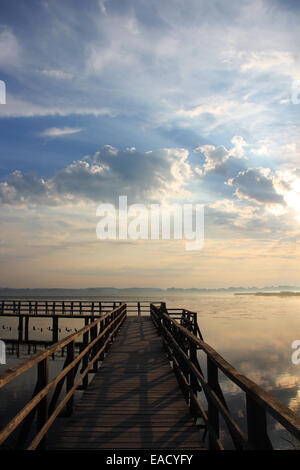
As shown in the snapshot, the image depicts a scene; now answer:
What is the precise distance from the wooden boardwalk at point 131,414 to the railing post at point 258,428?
2.12 metres

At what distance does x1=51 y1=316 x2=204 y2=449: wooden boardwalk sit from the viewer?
4074mm

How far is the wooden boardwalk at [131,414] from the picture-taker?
4.07m

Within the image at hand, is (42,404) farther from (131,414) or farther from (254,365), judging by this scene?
(254,365)

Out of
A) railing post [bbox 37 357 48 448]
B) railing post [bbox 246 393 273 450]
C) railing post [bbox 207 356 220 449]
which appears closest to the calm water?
railing post [bbox 207 356 220 449]

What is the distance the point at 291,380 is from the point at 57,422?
14.1 meters

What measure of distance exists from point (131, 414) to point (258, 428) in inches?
135

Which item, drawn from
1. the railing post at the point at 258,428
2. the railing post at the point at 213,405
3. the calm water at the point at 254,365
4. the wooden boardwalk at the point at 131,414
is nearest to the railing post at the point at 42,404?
the wooden boardwalk at the point at 131,414

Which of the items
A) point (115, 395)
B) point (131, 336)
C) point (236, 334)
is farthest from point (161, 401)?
point (236, 334)

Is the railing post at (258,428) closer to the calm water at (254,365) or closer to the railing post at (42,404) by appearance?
the railing post at (42,404)

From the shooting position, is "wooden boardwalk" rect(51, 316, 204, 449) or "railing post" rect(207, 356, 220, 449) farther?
"wooden boardwalk" rect(51, 316, 204, 449)

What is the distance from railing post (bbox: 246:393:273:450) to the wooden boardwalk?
2117 millimetres

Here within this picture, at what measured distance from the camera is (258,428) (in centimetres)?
218

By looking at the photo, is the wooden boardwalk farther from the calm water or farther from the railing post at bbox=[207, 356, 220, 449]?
the calm water
